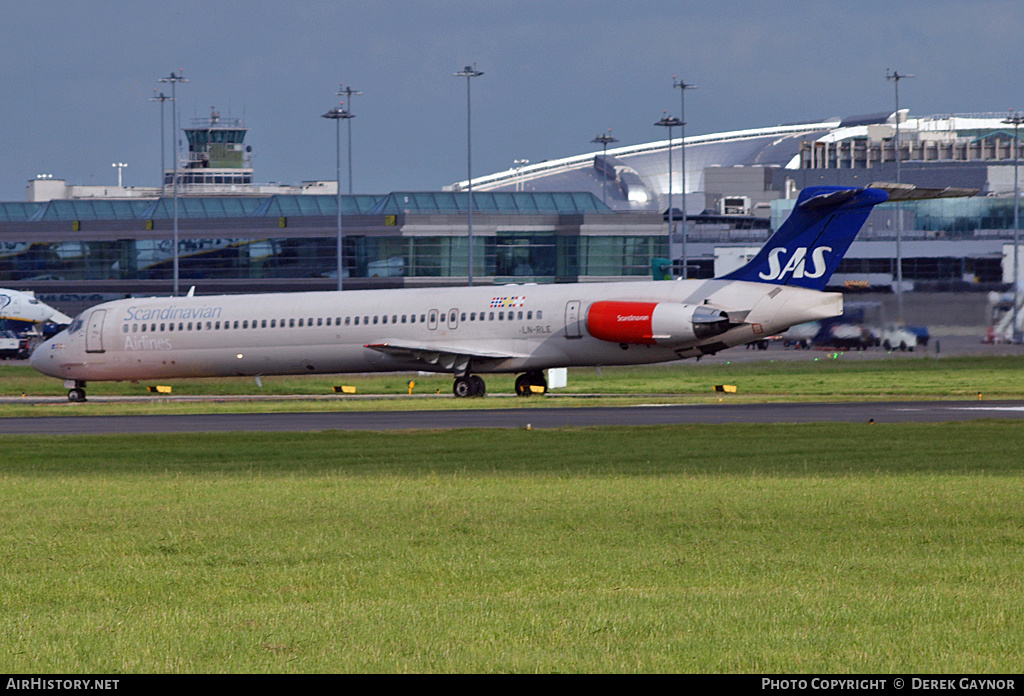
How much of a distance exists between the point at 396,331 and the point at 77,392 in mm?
11996

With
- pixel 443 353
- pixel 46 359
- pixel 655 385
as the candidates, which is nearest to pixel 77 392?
pixel 46 359

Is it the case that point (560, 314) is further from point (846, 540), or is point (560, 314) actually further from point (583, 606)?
point (583, 606)

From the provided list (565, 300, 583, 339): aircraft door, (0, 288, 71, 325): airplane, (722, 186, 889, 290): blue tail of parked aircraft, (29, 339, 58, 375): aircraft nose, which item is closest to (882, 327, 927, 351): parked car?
(722, 186, 889, 290): blue tail of parked aircraft

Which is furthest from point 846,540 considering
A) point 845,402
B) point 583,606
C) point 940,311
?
point 940,311

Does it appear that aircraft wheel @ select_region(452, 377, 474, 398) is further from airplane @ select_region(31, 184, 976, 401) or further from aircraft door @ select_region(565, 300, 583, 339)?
aircraft door @ select_region(565, 300, 583, 339)

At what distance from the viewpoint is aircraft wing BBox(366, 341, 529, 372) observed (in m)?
46.1

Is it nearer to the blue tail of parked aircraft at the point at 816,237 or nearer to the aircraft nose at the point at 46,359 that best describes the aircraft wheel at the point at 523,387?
the blue tail of parked aircraft at the point at 816,237

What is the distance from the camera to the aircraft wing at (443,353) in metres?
46.1

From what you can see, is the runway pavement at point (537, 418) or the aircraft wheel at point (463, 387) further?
the aircraft wheel at point (463, 387)

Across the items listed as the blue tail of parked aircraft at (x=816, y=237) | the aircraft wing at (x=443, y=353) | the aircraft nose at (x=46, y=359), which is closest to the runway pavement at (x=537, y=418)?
the blue tail of parked aircraft at (x=816, y=237)

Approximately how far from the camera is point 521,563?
1293cm

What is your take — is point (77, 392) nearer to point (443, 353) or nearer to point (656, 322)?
point (443, 353)

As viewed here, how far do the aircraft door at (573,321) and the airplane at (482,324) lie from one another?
3 cm

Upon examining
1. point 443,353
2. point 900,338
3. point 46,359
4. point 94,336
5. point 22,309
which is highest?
point 22,309
